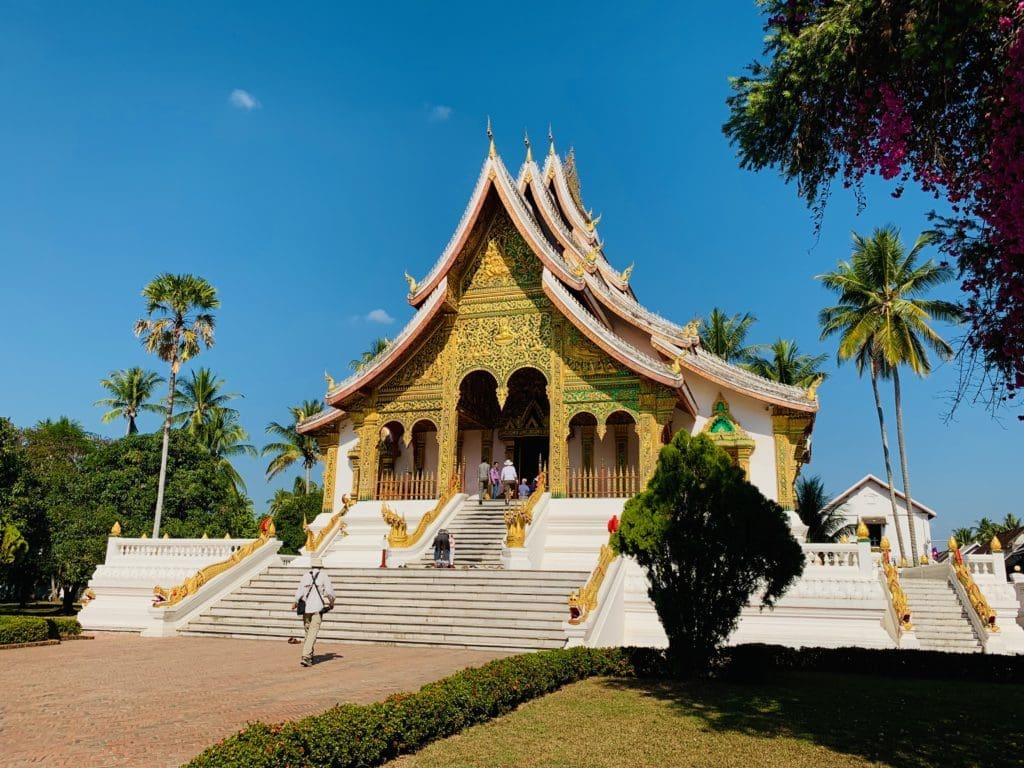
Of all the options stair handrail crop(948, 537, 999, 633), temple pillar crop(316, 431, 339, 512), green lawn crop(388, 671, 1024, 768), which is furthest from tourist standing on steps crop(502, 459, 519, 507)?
green lawn crop(388, 671, 1024, 768)

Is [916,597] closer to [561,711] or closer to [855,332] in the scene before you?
[561,711]

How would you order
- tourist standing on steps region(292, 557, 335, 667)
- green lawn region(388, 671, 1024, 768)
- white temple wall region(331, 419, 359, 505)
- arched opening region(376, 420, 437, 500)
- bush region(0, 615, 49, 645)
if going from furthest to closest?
white temple wall region(331, 419, 359, 505) < arched opening region(376, 420, 437, 500) < bush region(0, 615, 49, 645) < tourist standing on steps region(292, 557, 335, 667) < green lawn region(388, 671, 1024, 768)

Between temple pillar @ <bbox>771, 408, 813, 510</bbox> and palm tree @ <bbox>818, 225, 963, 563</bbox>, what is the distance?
34.7 ft

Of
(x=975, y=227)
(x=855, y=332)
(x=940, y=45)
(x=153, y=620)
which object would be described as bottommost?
(x=153, y=620)

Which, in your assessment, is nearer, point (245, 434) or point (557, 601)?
point (557, 601)

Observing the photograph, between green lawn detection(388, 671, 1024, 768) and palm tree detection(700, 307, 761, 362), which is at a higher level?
palm tree detection(700, 307, 761, 362)

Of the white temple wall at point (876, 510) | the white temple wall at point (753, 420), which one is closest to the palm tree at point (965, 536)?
the white temple wall at point (876, 510)

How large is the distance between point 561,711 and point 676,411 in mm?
12435

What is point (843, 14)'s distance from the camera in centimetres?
488

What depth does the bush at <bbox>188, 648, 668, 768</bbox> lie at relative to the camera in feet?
13.1

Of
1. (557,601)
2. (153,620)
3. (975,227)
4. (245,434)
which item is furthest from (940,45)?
(245,434)

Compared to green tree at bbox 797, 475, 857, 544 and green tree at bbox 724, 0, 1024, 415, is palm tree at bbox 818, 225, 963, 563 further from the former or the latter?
green tree at bbox 724, 0, 1024, 415

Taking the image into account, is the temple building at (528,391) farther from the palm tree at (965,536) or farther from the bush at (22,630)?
the palm tree at (965,536)

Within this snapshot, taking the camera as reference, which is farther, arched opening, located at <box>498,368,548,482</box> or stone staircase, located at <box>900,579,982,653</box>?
arched opening, located at <box>498,368,548,482</box>
